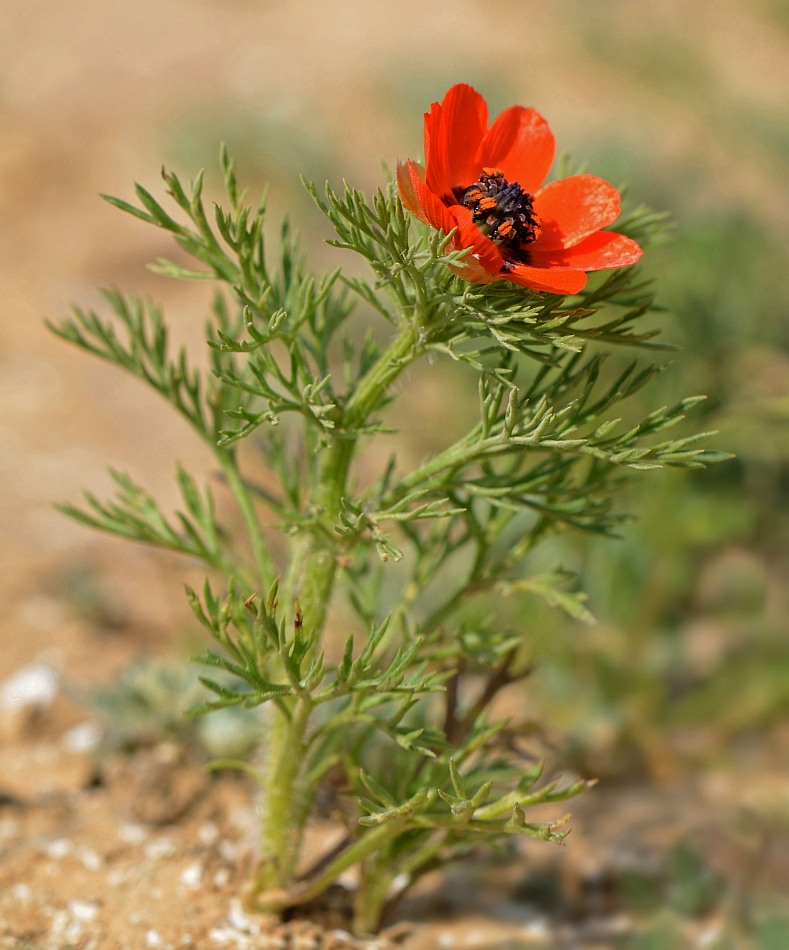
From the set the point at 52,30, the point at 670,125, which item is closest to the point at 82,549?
the point at 52,30

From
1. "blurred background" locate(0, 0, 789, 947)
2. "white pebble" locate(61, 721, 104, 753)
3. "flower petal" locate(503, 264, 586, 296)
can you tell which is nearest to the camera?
"flower petal" locate(503, 264, 586, 296)

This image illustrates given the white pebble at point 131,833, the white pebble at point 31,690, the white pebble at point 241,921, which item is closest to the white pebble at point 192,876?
the white pebble at point 241,921

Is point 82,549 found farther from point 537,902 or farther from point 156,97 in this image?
point 156,97

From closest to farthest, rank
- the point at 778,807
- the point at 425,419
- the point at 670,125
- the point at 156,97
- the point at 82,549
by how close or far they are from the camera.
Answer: the point at 778,807
the point at 82,549
the point at 425,419
the point at 156,97
the point at 670,125

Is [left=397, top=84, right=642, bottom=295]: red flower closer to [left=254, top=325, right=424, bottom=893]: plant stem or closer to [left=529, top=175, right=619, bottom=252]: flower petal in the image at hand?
[left=529, top=175, right=619, bottom=252]: flower petal

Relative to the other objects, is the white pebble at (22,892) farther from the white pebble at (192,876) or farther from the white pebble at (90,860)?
the white pebble at (192,876)

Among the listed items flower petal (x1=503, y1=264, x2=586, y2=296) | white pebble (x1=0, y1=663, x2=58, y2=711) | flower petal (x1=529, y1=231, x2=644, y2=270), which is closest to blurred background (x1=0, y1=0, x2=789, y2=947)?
white pebble (x1=0, y1=663, x2=58, y2=711)

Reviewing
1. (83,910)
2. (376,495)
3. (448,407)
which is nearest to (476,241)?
(376,495)
